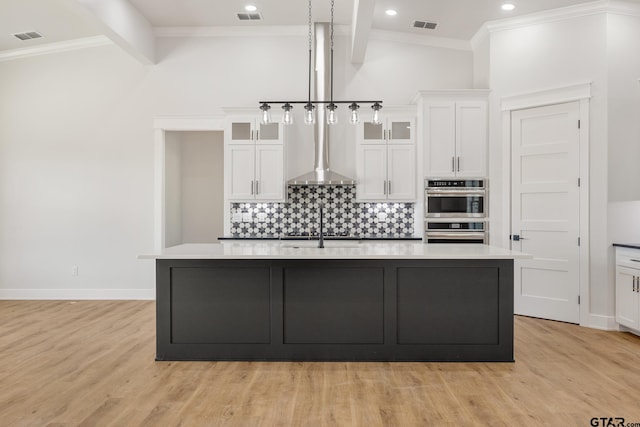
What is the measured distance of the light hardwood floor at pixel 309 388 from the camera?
2578 millimetres

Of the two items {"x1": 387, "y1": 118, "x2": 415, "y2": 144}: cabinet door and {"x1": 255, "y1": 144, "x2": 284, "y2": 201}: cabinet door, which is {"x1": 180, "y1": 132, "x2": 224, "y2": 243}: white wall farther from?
{"x1": 387, "y1": 118, "x2": 415, "y2": 144}: cabinet door

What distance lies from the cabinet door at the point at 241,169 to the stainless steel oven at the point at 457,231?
7.71 feet

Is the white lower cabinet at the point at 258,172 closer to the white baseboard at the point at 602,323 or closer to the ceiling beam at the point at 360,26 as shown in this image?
the ceiling beam at the point at 360,26

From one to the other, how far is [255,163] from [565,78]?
3793mm

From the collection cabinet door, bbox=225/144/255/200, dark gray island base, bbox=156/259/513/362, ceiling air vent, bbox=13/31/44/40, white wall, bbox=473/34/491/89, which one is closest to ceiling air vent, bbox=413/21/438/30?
white wall, bbox=473/34/491/89

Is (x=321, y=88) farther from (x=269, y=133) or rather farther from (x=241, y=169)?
(x=241, y=169)

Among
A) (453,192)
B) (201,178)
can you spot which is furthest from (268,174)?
(453,192)

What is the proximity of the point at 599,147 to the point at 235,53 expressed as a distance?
4696 mm

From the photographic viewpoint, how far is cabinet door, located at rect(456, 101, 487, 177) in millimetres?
5414

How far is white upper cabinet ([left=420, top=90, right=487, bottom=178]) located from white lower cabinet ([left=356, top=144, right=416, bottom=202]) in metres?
0.34

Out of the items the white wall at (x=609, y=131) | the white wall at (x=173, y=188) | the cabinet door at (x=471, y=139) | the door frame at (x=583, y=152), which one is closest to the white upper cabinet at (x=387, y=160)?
the cabinet door at (x=471, y=139)

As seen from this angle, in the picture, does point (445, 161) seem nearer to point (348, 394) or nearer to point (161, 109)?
point (348, 394)

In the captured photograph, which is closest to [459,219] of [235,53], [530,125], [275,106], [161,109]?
[530,125]

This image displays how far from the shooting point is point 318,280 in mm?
3592
